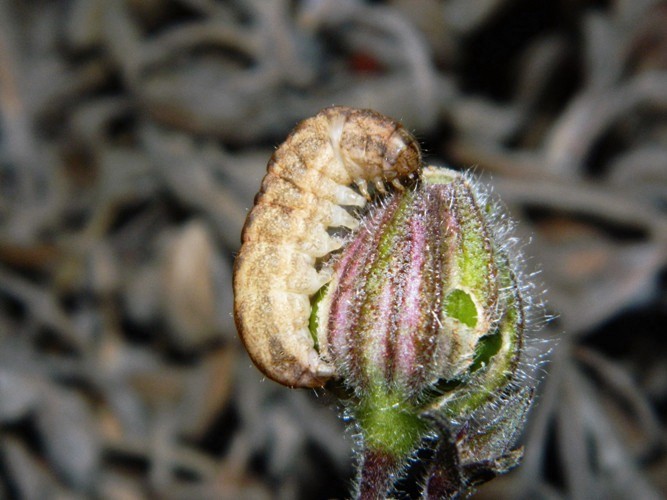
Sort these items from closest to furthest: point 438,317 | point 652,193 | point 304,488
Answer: point 438,317
point 304,488
point 652,193

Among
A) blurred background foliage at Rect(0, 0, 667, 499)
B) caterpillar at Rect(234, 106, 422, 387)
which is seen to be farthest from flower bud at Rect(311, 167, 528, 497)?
blurred background foliage at Rect(0, 0, 667, 499)

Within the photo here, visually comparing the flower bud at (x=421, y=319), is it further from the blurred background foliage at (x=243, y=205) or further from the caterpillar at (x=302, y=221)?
the blurred background foliage at (x=243, y=205)

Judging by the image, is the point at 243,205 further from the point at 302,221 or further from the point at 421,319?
the point at 421,319

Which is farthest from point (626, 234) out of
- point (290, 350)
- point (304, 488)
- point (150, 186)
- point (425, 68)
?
point (290, 350)

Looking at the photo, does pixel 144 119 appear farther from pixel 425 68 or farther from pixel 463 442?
pixel 463 442

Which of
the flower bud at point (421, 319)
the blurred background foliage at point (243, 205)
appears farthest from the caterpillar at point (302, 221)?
the blurred background foliage at point (243, 205)

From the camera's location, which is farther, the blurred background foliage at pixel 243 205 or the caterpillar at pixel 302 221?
the blurred background foliage at pixel 243 205

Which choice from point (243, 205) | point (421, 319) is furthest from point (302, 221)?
point (243, 205)
